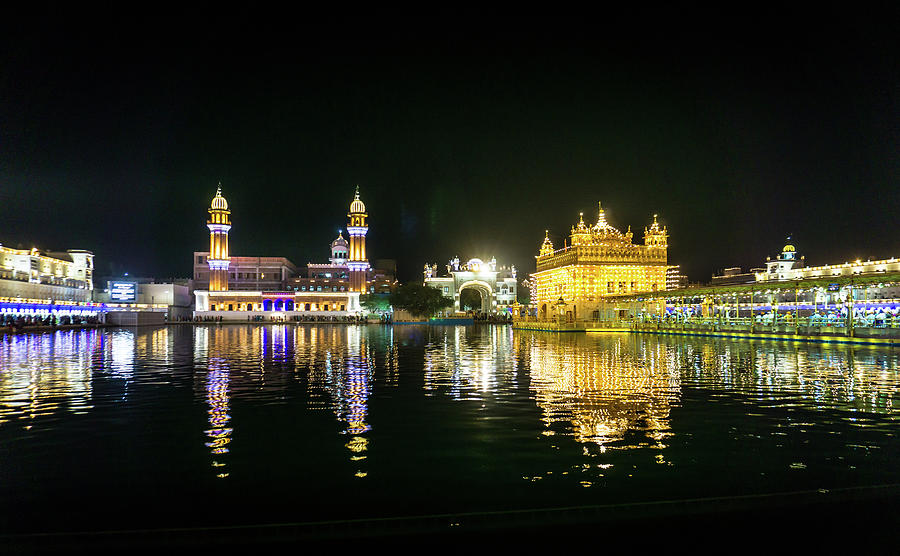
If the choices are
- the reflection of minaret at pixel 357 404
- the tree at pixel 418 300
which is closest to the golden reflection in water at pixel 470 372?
the reflection of minaret at pixel 357 404

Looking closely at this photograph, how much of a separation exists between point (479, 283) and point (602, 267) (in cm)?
5139

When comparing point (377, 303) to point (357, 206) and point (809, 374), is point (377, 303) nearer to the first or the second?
point (357, 206)

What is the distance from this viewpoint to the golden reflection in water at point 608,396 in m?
11.2

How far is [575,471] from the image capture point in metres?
8.57

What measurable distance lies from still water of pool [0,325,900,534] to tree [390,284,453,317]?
8420 cm

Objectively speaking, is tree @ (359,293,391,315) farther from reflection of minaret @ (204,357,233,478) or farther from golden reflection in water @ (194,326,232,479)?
reflection of minaret @ (204,357,233,478)

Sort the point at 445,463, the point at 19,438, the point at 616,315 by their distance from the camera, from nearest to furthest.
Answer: the point at 445,463 → the point at 19,438 → the point at 616,315

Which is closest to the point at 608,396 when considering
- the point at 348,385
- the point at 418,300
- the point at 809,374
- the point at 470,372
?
the point at 470,372

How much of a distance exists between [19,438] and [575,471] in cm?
913

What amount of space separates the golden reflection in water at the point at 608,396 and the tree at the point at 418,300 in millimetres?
78913

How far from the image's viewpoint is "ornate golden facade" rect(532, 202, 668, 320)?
8312 cm

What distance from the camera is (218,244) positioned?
436 ft

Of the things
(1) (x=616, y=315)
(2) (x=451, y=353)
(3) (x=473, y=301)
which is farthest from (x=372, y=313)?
(2) (x=451, y=353)

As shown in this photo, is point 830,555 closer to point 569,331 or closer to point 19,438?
point 19,438
